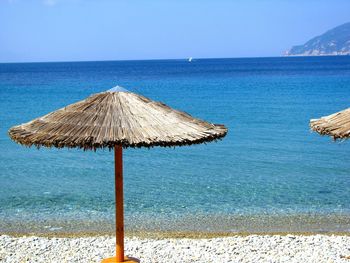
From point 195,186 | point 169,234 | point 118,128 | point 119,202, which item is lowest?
point 169,234

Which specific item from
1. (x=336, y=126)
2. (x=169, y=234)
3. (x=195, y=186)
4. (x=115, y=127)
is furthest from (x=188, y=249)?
(x=195, y=186)

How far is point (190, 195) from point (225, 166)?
114 inches

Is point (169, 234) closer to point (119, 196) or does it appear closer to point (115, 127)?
point (119, 196)

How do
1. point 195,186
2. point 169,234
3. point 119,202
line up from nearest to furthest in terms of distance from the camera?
point 119,202 → point 169,234 → point 195,186

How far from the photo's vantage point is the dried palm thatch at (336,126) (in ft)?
21.5

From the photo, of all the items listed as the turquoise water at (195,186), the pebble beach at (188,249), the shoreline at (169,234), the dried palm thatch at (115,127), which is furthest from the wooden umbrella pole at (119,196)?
the turquoise water at (195,186)

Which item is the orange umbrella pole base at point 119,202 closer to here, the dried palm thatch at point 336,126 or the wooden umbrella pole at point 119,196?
the wooden umbrella pole at point 119,196

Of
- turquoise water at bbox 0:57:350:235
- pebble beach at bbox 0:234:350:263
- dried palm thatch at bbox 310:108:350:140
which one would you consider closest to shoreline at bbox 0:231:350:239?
turquoise water at bbox 0:57:350:235

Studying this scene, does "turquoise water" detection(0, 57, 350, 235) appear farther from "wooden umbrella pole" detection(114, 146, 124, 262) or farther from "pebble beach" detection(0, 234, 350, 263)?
"wooden umbrella pole" detection(114, 146, 124, 262)

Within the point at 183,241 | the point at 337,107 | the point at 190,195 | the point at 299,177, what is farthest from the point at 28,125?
the point at 337,107

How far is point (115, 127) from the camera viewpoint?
557cm

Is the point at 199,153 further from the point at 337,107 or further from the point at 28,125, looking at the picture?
the point at 337,107

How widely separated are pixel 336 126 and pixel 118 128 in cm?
261

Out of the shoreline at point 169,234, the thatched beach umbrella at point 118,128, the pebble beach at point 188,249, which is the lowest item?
the shoreline at point 169,234
